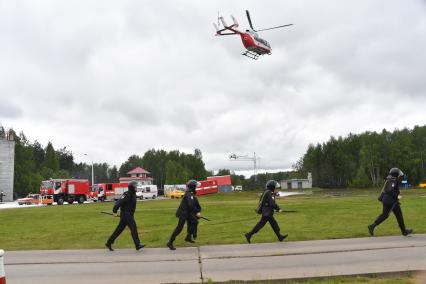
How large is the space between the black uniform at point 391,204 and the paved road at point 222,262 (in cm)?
56

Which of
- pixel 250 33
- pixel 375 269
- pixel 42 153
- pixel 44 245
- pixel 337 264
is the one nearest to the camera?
pixel 375 269

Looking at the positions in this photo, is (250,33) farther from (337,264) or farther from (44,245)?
(337,264)

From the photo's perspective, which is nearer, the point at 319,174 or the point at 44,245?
the point at 44,245

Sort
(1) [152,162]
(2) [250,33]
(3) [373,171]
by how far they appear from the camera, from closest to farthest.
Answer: (2) [250,33], (3) [373,171], (1) [152,162]

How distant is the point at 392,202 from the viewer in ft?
43.6

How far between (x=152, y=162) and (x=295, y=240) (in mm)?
162314

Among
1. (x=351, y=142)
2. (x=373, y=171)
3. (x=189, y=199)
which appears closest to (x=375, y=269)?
(x=189, y=199)

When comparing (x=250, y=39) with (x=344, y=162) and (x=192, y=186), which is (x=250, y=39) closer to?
(x=192, y=186)

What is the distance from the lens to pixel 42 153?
162000 millimetres

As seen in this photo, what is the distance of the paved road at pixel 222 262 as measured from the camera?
888 centimetres

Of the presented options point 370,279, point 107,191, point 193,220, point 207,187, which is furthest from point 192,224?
point 207,187

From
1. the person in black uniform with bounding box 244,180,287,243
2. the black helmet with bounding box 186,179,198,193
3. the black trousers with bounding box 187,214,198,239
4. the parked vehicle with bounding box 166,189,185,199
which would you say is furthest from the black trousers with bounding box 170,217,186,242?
the parked vehicle with bounding box 166,189,185,199

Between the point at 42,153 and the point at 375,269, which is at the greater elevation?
the point at 42,153

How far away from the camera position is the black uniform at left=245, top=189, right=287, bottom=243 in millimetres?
12945
